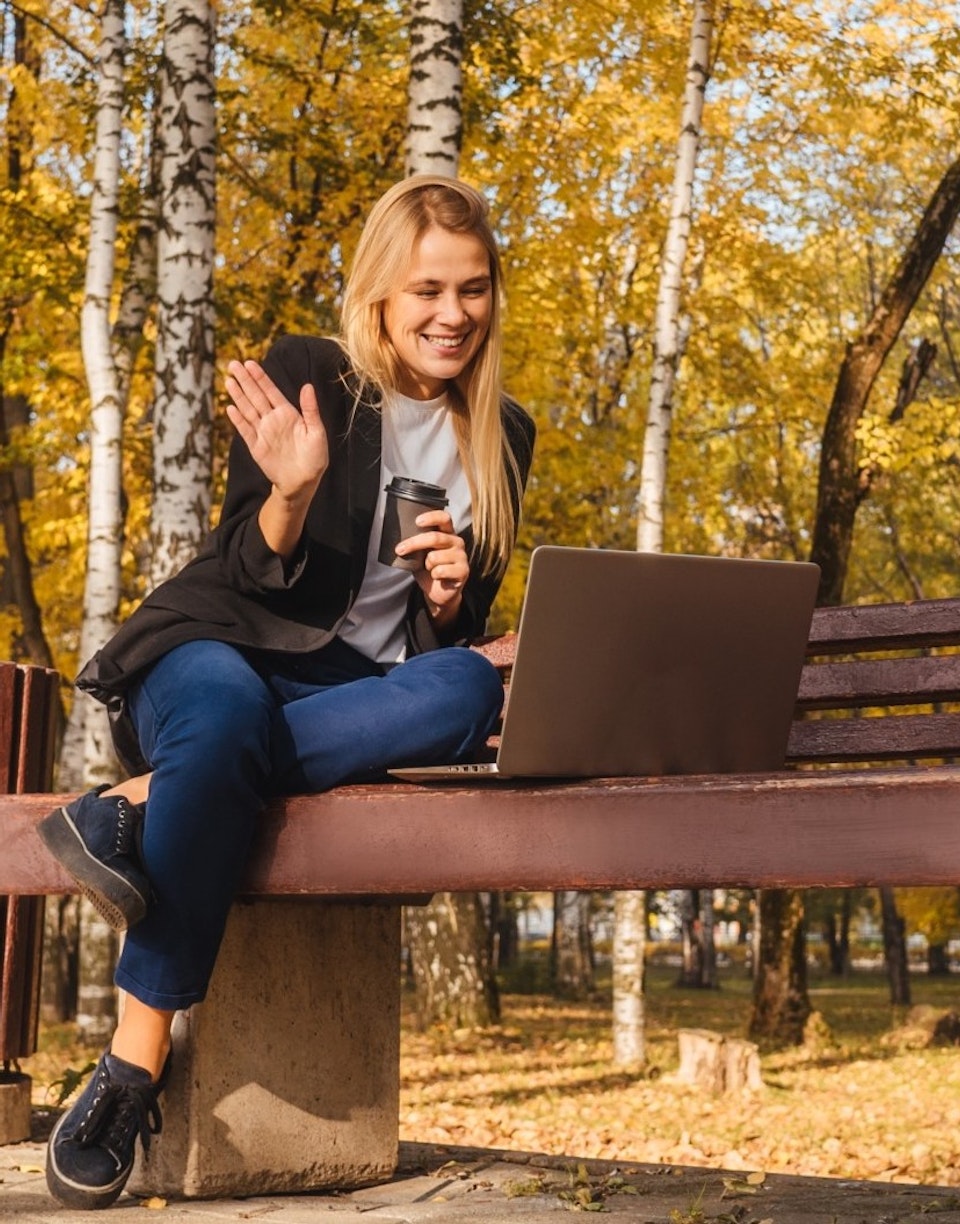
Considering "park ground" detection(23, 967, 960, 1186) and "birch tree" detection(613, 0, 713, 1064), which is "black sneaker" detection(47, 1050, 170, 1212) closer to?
"park ground" detection(23, 967, 960, 1186)

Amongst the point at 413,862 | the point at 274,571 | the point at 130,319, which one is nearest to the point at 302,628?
the point at 274,571

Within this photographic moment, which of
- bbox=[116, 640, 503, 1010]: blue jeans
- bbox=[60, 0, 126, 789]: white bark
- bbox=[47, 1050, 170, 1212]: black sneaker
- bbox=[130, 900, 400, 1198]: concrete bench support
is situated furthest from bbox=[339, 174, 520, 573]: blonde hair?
bbox=[60, 0, 126, 789]: white bark

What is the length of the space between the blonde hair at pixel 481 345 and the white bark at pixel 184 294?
587 centimetres

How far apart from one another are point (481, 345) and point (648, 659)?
101 cm

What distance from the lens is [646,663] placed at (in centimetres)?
258

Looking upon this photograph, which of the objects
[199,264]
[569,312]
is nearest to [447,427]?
[199,264]

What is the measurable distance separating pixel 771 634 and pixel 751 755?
245mm

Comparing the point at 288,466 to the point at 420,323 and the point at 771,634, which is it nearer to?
the point at 420,323

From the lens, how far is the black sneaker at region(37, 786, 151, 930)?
2.74m

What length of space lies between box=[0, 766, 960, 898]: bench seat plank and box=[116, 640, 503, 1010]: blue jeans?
9cm

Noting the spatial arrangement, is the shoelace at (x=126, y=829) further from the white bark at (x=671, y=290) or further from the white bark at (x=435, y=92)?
the white bark at (x=671, y=290)

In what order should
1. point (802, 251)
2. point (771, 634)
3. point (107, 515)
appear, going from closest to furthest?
point (771, 634), point (107, 515), point (802, 251)

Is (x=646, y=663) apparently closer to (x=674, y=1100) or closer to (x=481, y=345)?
(x=481, y=345)

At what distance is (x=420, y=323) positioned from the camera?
10.7 ft
